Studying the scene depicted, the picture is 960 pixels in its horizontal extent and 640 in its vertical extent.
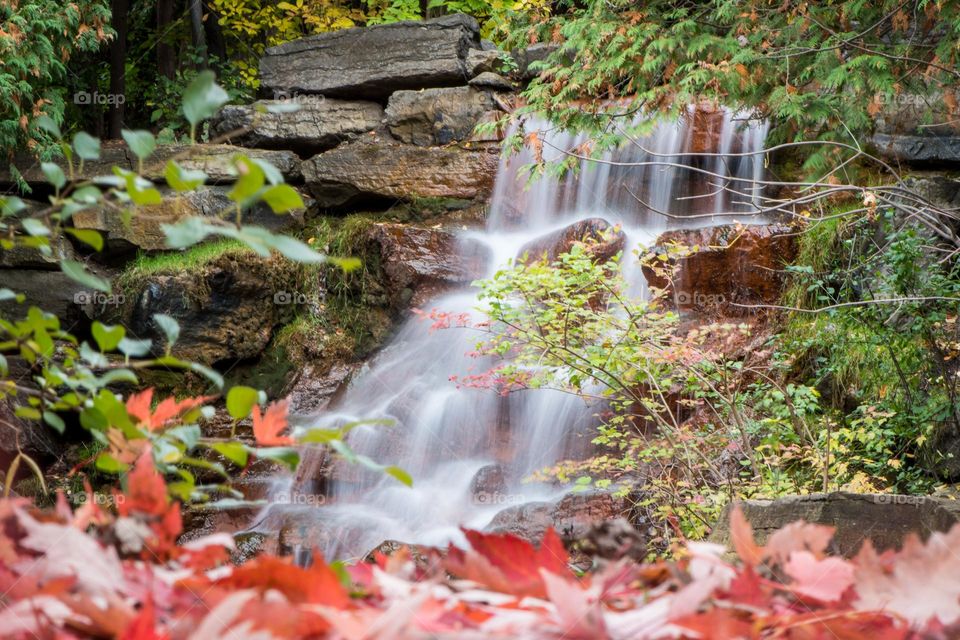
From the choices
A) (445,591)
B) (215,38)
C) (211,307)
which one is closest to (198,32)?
(215,38)

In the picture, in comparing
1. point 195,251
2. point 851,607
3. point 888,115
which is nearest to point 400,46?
point 195,251

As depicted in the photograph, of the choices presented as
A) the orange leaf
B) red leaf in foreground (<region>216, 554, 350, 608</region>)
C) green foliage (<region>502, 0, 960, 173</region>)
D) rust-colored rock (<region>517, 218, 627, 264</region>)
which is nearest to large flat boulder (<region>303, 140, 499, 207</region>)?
rust-colored rock (<region>517, 218, 627, 264</region>)

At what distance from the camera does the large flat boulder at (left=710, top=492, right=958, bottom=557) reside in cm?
280

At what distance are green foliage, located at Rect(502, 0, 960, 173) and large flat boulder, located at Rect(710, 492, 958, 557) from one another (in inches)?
102

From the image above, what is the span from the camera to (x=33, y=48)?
900cm

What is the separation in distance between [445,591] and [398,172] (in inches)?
368

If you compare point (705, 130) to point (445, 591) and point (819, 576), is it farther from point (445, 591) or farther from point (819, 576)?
point (445, 591)

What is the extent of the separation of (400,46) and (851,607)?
36.1ft

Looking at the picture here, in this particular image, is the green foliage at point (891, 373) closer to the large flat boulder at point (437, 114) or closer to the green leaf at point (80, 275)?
the green leaf at point (80, 275)

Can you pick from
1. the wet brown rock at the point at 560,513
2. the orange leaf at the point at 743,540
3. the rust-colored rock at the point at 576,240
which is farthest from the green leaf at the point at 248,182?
the rust-colored rock at the point at 576,240

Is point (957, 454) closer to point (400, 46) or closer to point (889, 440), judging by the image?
point (889, 440)

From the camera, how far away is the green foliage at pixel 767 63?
4.88 metres

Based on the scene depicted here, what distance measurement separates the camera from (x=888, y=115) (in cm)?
798

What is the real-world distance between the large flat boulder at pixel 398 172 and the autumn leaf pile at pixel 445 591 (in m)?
8.92
